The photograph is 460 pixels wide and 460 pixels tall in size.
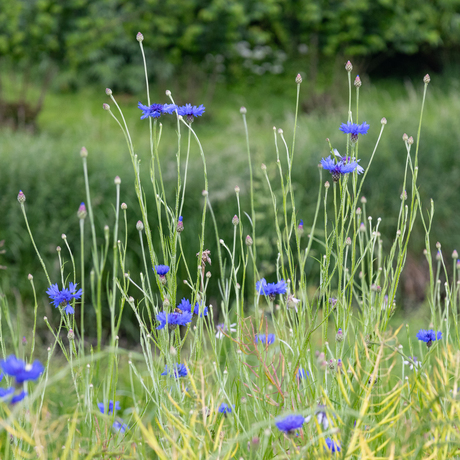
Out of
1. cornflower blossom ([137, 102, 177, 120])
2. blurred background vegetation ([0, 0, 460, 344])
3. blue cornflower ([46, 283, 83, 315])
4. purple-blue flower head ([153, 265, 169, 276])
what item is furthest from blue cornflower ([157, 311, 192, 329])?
blurred background vegetation ([0, 0, 460, 344])

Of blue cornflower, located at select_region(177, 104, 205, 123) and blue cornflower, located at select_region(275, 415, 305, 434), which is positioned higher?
blue cornflower, located at select_region(177, 104, 205, 123)

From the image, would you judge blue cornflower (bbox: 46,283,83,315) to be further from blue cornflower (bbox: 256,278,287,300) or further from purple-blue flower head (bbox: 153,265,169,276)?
blue cornflower (bbox: 256,278,287,300)

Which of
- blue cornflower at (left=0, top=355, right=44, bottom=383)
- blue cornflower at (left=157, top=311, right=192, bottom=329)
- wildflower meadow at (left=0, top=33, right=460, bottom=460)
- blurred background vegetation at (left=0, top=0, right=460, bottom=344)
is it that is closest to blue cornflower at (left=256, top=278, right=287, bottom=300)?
wildflower meadow at (left=0, top=33, right=460, bottom=460)

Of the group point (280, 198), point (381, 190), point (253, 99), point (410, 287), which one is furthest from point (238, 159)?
point (253, 99)

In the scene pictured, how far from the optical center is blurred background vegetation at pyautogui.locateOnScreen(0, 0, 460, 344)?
344 centimetres

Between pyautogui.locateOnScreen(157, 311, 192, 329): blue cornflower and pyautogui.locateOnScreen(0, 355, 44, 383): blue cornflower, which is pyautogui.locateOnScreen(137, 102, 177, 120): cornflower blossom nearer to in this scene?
pyautogui.locateOnScreen(157, 311, 192, 329): blue cornflower

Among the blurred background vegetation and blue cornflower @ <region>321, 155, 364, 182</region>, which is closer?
blue cornflower @ <region>321, 155, 364, 182</region>

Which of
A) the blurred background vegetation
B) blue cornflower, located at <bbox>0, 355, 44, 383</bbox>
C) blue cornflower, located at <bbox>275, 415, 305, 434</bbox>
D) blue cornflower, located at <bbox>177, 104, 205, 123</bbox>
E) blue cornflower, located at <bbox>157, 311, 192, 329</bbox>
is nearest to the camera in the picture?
blue cornflower, located at <bbox>0, 355, 44, 383</bbox>

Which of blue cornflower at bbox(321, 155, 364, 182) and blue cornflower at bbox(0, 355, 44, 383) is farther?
blue cornflower at bbox(321, 155, 364, 182)

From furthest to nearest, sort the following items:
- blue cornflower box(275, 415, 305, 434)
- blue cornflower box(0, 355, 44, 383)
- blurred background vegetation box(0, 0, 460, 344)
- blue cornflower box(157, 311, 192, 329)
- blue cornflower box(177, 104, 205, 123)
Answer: blurred background vegetation box(0, 0, 460, 344)
blue cornflower box(177, 104, 205, 123)
blue cornflower box(157, 311, 192, 329)
blue cornflower box(275, 415, 305, 434)
blue cornflower box(0, 355, 44, 383)

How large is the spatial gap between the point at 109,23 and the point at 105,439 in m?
8.81

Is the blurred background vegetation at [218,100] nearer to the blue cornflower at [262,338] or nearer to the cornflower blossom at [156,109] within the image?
the blue cornflower at [262,338]

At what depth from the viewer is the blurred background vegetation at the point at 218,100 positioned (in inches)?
135

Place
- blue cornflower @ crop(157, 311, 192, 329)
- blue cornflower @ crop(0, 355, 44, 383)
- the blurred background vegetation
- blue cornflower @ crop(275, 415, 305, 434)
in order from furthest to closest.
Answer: the blurred background vegetation → blue cornflower @ crop(157, 311, 192, 329) → blue cornflower @ crop(275, 415, 305, 434) → blue cornflower @ crop(0, 355, 44, 383)
